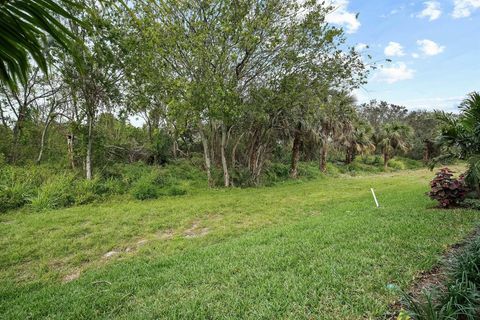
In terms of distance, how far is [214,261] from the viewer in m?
3.78

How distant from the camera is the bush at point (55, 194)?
768 cm

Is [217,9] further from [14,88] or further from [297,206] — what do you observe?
[14,88]

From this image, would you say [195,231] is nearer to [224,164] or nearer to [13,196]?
[13,196]

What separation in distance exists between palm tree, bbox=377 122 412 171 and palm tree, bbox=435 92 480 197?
66.0 feet

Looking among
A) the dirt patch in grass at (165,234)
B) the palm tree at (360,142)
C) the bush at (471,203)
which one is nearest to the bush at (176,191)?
the dirt patch in grass at (165,234)

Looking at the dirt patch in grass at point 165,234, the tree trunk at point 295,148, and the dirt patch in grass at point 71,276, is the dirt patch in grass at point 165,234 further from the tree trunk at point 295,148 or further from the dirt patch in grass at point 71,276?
the tree trunk at point 295,148

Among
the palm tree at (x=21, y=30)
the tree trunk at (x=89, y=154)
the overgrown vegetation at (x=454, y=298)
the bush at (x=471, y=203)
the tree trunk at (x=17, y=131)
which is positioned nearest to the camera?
the palm tree at (x=21, y=30)

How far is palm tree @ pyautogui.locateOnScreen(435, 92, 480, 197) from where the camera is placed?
555cm

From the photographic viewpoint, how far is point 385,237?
419 cm

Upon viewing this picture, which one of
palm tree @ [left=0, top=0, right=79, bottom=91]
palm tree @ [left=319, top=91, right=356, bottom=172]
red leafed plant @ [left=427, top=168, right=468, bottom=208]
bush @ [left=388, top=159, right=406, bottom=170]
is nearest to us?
palm tree @ [left=0, top=0, right=79, bottom=91]

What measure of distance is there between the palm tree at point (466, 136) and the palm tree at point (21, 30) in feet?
22.2

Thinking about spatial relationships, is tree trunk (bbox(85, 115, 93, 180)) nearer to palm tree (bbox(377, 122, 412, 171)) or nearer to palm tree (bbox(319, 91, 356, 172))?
palm tree (bbox(319, 91, 356, 172))

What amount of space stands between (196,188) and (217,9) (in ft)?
21.3

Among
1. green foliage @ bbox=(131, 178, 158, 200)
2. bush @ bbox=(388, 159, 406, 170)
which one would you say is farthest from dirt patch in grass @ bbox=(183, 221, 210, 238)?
bush @ bbox=(388, 159, 406, 170)
